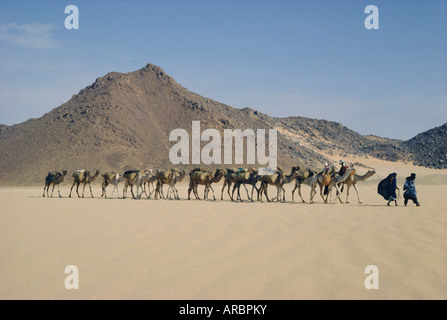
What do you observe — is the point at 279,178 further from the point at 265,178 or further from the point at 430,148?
the point at 430,148

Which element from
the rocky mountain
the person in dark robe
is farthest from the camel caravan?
the rocky mountain

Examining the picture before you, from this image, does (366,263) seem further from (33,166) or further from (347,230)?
(33,166)

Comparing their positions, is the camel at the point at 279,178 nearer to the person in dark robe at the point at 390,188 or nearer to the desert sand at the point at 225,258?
the person in dark robe at the point at 390,188

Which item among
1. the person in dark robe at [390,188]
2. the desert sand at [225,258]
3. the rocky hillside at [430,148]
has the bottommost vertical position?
the desert sand at [225,258]

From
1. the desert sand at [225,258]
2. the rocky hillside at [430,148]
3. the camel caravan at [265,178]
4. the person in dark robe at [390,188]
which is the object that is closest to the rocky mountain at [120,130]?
the rocky hillside at [430,148]

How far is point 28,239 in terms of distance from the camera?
967 centimetres

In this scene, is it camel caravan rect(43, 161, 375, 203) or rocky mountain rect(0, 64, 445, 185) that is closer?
camel caravan rect(43, 161, 375, 203)

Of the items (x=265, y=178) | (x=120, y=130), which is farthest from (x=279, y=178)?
(x=120, y=130)

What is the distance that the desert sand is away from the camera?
577cm

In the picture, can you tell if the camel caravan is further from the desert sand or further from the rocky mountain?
the rocky mountain

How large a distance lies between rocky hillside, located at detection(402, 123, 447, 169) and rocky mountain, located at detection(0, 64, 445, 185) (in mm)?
1156

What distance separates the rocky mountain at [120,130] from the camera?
202ft

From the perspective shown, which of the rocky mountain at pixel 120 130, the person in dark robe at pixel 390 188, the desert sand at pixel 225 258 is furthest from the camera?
the rocky mountain at pixel 120 130

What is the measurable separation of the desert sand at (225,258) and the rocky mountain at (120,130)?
5064cm
